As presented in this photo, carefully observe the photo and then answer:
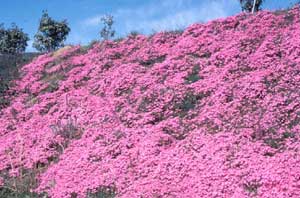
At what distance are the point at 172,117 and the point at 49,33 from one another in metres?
36.7

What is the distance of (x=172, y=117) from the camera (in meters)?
17.4

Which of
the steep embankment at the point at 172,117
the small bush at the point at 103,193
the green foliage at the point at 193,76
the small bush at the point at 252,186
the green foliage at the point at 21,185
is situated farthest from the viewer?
the green foliage at the point at 193,76

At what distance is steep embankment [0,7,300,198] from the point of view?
13.0m

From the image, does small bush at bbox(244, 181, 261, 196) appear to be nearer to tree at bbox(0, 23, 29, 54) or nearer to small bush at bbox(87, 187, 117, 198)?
small bush at bbox(87, 187, 117, 198)

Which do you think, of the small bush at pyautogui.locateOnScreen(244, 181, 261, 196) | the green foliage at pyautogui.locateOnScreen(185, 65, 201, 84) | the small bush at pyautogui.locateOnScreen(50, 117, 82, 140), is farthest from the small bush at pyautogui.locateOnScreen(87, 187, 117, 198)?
the green foliage at pyautogui.locateOnScreen(185, 65, 201, 84)

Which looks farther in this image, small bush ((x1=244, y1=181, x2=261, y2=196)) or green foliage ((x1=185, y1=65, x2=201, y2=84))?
green foliage ((x1=185, y1=65, x2=201, y2=84))

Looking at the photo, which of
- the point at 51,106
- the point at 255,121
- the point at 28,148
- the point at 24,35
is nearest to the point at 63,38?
the point at 24,35

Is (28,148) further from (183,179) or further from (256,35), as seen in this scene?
(256,35)

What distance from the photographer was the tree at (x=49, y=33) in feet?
169

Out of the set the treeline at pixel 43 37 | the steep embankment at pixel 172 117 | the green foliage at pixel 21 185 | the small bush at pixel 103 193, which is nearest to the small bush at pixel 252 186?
the steep embankment at pixel 172 117

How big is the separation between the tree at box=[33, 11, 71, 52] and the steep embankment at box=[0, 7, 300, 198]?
83.0 ft

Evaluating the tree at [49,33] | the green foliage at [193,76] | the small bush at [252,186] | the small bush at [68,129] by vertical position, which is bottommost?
the small bush at [252,186]

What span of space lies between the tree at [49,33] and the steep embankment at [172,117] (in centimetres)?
2531

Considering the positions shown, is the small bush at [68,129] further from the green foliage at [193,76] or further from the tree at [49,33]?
the tree at [49,33]
